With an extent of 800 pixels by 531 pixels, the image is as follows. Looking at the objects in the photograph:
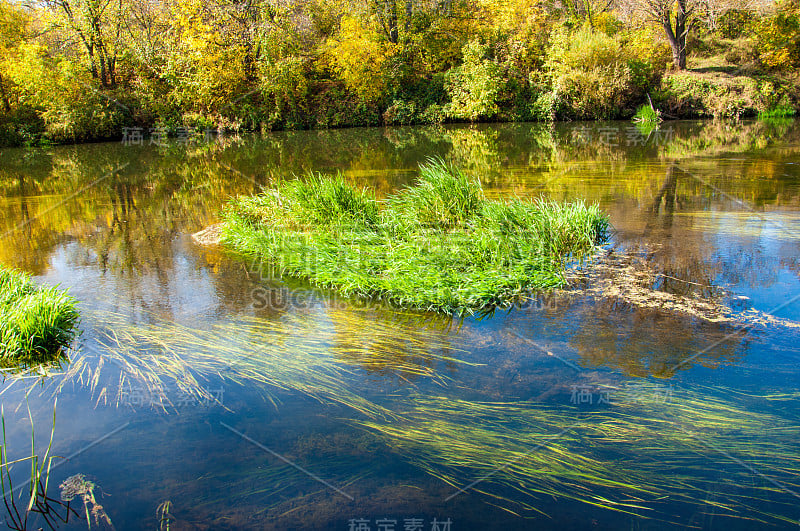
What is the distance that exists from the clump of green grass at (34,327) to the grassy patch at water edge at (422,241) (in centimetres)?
214

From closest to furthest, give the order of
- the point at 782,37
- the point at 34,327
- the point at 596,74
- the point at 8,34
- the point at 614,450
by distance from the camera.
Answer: the point at 614,450 < the point at 34,327 < the point at 596,74 < the point at 8,34 < the point at 782,37

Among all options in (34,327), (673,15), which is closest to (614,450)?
(34,327)

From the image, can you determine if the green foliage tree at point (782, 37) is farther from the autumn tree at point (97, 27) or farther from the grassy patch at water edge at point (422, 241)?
the autumn tree at point (97, 27)

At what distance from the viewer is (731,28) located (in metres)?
26.1

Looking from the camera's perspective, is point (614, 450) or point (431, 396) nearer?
point (614, 450)

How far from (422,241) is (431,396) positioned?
8.28 ft

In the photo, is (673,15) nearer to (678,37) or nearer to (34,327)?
(678,37)

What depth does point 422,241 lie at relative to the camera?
5809 mm

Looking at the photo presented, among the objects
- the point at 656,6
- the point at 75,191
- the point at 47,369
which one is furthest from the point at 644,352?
the point at 656,6

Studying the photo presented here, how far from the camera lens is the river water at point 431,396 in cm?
267

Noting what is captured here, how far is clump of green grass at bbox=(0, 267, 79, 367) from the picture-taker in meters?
4.20

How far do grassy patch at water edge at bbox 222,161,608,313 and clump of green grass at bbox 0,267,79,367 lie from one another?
214 centimetres

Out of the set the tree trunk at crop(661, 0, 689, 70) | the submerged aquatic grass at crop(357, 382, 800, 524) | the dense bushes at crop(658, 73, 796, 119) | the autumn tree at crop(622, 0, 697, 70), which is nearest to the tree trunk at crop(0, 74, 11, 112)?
the submerged aquatic grass at crop(357, 382, 800, 524)

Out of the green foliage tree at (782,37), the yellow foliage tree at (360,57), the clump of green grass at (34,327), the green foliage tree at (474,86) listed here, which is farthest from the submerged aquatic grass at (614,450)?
the green foliage tree at (782,37)
